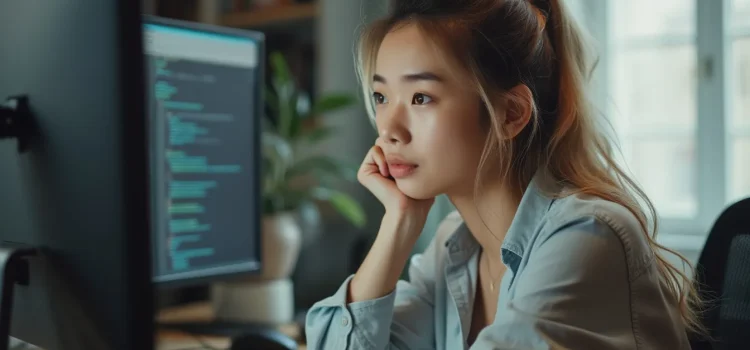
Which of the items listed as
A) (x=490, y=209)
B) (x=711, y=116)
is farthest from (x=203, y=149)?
(x=711, y=116)

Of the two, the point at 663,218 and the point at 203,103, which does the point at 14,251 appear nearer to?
the point at 203,103

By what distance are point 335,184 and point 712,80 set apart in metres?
1.16

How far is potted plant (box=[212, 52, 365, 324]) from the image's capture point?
142cm

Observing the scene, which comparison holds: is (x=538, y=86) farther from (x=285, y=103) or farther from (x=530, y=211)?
(x=285, y=103)

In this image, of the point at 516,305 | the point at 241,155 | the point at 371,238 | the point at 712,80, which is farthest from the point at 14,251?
the point at 712,80

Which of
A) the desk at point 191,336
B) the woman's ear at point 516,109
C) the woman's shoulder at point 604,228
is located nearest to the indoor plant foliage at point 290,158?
the desk at point 191,336

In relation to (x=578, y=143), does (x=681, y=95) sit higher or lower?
higher

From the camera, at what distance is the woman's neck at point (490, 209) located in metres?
0.93

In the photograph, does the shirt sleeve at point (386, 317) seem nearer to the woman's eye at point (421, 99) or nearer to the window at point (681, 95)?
the woman's eye at point (421, 99)

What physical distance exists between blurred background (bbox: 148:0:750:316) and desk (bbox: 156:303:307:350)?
385 millimetres

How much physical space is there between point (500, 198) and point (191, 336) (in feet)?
2.08

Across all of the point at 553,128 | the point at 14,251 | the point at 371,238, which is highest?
the point at 553,128

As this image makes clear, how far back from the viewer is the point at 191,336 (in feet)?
4.07

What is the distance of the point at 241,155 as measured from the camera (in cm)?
131
